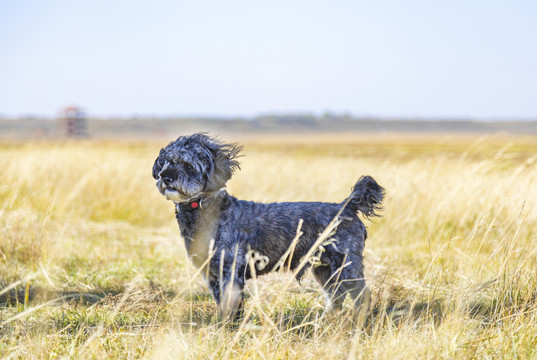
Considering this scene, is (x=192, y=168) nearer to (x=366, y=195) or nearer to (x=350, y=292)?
(x=366, y=195)

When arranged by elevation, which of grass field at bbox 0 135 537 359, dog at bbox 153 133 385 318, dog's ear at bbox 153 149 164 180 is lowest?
grass field at bbox 0 135 537 359

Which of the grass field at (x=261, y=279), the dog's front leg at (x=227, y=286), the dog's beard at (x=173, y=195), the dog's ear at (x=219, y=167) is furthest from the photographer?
the dog's ear at (x=219, y=167)

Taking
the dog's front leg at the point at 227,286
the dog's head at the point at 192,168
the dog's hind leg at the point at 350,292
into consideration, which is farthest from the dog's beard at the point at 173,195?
the dog's hind leg at the point at 350,292

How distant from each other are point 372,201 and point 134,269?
11.6 ft

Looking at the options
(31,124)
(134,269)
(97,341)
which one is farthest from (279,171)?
(31,124)

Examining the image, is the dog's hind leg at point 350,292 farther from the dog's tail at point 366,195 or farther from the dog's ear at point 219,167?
the dog's ear at point 219,167

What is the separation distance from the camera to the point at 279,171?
48.0 ft

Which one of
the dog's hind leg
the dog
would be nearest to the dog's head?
the dog

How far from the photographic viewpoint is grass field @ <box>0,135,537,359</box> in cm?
362

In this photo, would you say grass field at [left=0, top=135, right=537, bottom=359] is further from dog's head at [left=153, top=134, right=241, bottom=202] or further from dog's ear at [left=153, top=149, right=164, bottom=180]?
dog's ear at [left=153, top=149, right=164, bottom=180]

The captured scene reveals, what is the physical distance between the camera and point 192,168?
15.3 feet

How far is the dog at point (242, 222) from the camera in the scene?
458 centimetres

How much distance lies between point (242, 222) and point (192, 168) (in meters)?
0.74

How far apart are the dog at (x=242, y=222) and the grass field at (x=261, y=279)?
44 cm
